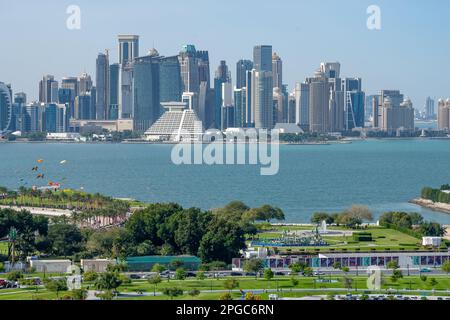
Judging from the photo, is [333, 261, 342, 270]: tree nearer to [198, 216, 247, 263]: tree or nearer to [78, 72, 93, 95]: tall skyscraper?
[198, 216, 247, 263]: tree

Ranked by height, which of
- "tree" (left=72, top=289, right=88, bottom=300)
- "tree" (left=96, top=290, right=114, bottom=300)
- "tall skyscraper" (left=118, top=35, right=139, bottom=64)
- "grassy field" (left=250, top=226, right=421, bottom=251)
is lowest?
"grassy field" (left=250, top=226, right=421, bottom=251)

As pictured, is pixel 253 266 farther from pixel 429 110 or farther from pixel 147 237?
pixel 429 110

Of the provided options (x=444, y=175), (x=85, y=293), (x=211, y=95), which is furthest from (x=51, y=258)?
(x=211, y=95)

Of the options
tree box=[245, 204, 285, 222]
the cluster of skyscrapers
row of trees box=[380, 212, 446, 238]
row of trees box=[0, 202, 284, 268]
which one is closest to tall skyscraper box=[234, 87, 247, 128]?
the cluster of skyscrapers

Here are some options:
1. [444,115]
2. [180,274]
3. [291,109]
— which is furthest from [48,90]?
[180,274]

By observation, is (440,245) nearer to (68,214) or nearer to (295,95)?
(68,214)
